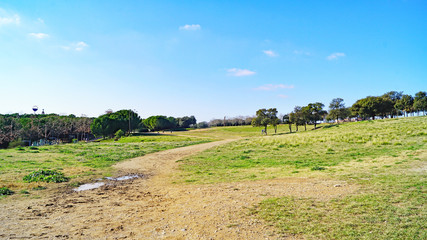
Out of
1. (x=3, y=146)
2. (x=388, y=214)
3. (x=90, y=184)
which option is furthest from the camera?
(x=3, y=146)

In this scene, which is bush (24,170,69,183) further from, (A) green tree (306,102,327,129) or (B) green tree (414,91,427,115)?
(B) green tree (414,91,427,115)

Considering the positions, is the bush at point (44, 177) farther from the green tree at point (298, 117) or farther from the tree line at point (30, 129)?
the green tree at point (298, 117)

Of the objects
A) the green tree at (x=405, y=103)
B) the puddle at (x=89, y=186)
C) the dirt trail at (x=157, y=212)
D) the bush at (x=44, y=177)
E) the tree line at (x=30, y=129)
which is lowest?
the puddle at (x=89, y=186)

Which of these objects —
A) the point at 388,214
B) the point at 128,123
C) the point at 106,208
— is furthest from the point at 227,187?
the point at 128,123

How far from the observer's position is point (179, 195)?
11.2 metres

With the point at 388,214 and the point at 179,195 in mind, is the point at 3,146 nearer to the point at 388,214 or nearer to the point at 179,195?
the point at 179,195

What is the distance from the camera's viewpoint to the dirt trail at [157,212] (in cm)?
691

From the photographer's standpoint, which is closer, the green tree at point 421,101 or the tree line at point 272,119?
the tree line at point 272,119

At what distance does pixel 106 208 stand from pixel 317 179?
10347 millimetres

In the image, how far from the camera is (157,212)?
8844mm

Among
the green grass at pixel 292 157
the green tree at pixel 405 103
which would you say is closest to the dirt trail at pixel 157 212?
the green grass at pixel 292 157

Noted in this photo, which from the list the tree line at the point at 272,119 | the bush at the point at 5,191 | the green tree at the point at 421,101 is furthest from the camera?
the green tree at the point at 421,101

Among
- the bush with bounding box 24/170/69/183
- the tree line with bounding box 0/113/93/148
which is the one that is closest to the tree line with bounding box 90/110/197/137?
the tree line with bounding box 0/113/93/148

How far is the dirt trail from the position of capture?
22.7 feet
